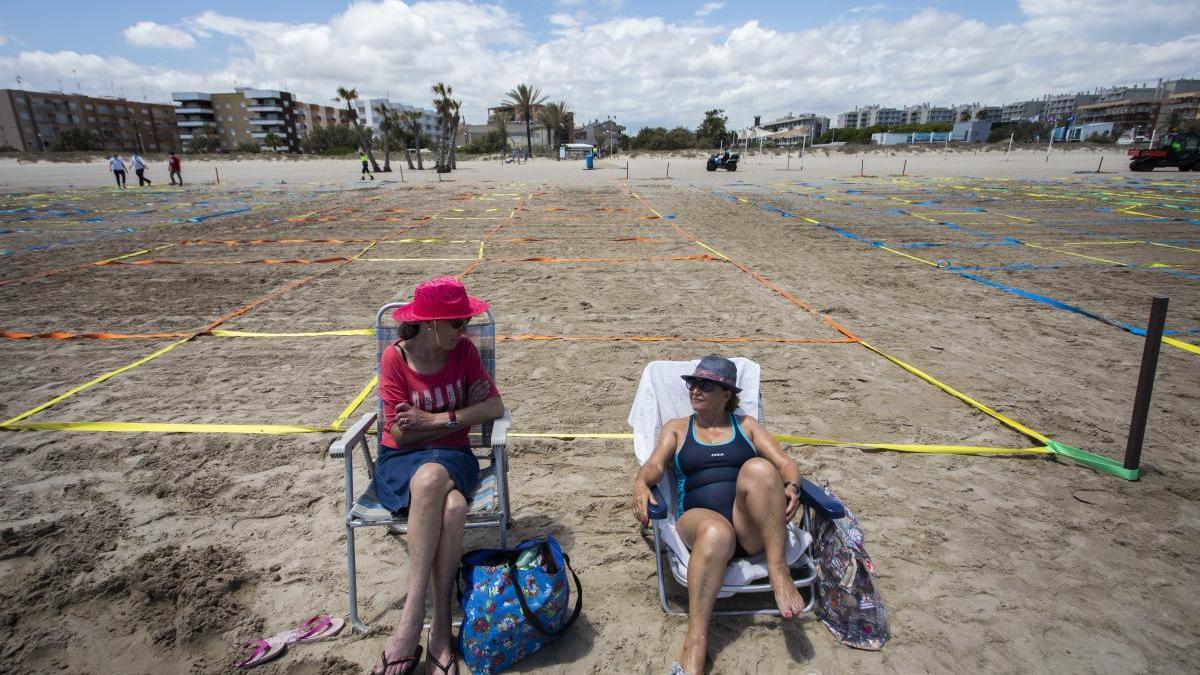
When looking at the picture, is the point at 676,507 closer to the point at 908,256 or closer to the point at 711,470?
the point at 711,470

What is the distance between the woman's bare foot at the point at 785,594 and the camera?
2.21 meters

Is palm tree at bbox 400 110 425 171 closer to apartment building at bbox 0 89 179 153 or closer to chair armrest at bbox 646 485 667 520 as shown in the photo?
chair armrest at bbox 646 485 667 520

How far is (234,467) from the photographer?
11.6ft

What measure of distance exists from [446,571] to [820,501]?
1547mm

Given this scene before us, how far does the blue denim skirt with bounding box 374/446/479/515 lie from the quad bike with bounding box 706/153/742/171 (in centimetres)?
3519

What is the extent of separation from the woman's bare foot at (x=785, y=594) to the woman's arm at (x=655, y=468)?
0.55 m

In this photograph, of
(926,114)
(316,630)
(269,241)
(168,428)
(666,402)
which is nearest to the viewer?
(316,630)

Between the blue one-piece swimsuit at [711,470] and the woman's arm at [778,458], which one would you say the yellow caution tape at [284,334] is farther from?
the woman's arm at [778,458]

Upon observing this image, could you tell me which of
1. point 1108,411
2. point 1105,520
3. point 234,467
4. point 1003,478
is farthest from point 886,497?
point 234,467

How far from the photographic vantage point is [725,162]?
35.4 m

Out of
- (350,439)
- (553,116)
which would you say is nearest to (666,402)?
(350,439)

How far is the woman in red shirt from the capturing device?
2.19 m

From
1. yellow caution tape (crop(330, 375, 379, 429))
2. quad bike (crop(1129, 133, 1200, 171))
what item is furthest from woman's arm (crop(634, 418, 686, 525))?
quad bike (crop(1129, 133, 1200, 171))

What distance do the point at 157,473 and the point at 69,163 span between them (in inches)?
2472
